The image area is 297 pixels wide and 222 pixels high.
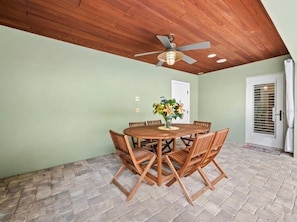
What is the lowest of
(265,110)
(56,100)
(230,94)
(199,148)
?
(199,148)

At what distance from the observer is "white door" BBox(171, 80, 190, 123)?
469cm

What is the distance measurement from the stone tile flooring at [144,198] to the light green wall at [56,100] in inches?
16.5

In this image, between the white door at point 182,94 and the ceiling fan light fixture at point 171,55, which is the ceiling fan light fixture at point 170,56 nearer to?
the ceiling fan light fixture at point 171,55

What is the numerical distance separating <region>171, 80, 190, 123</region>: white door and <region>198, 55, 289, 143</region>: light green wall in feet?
1.95

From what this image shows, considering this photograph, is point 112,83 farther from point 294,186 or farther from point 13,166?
point 294,186

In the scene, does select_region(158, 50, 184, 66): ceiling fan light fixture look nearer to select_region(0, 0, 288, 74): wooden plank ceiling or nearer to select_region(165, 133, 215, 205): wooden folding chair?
select_region(0, 0, 288, 74): wooden plank ceiling

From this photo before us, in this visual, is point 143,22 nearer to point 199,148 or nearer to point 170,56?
point 170,56

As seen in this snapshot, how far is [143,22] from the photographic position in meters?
2.06

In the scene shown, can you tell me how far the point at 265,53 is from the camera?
328 cm

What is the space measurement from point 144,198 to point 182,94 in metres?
3.80

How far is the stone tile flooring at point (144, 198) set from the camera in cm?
147

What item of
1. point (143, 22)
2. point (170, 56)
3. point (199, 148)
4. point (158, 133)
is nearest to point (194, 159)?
point (199, 148)

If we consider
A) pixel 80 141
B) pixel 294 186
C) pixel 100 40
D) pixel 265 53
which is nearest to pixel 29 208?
pixel 80 141

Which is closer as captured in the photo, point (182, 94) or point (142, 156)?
point (142, 156)
